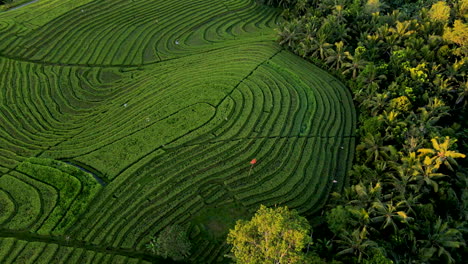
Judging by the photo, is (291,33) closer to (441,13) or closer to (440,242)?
(441,13)

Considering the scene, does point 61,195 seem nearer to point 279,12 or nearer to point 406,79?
point 406,79

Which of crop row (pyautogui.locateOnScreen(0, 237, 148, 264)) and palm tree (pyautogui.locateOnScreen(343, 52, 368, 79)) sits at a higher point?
palm tree (pyautogui.locateOnScreen(343, 52, 368, 79))

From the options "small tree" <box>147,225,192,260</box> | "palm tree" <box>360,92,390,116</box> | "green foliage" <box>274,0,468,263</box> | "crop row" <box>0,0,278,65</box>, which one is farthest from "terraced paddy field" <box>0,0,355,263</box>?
"green foliage" <box>274,0,468,263</box>

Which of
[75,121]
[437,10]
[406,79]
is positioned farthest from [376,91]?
[75,121]

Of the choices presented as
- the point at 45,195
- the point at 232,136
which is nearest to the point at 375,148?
the point at 232,136

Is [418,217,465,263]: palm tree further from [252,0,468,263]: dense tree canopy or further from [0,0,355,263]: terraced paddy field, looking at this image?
[0,0,355,263]: terraced paddy field
